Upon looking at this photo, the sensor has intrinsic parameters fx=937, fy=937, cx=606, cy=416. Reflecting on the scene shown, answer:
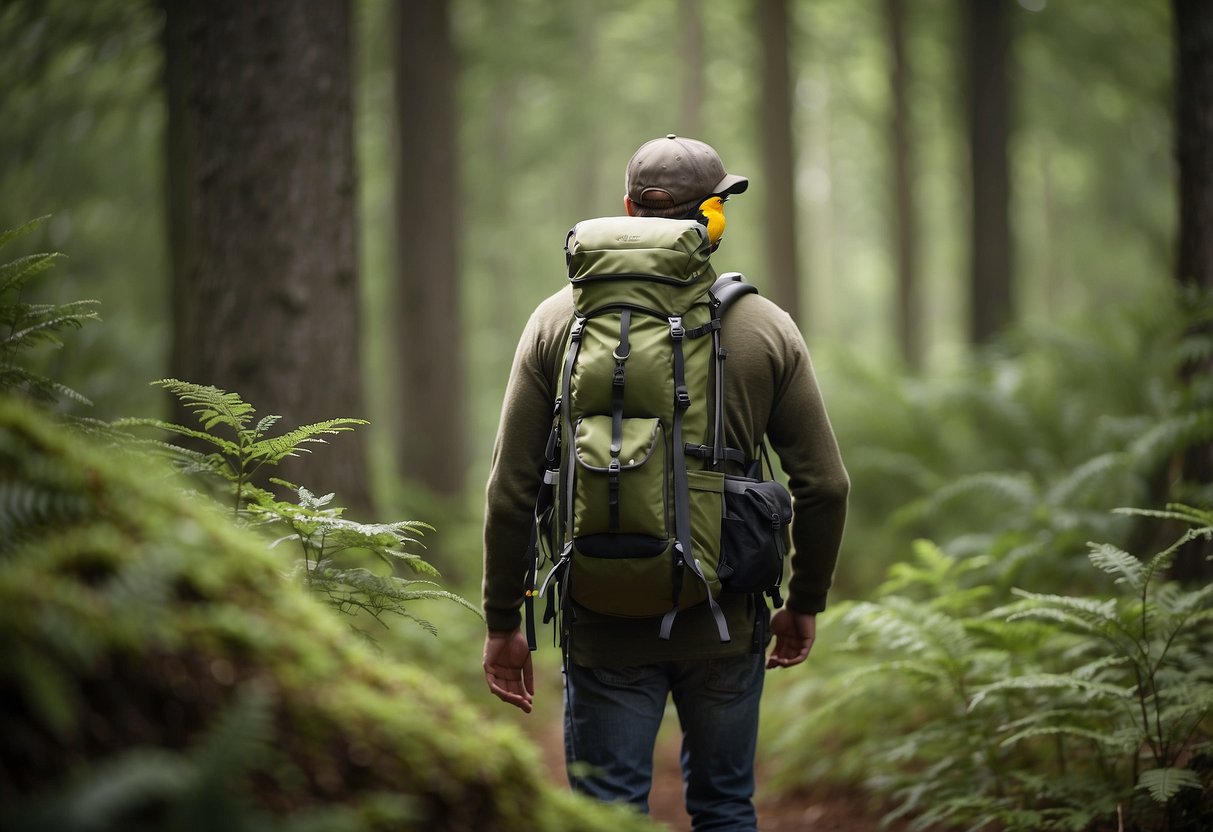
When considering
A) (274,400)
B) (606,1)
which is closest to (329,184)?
(274,400)

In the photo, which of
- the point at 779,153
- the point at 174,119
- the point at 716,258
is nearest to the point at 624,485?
the point at 174,119

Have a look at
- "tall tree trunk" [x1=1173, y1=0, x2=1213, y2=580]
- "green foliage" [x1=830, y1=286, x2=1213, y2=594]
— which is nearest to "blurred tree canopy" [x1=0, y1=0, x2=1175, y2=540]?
"green foliage" [x1=830, y1=286, x2=1213, y2=594]

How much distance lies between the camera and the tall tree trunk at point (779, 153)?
12.5m

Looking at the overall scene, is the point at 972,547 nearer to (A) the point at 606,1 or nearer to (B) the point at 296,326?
(B) the point at 296,326

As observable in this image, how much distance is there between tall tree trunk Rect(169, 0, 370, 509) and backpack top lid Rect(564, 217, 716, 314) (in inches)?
105

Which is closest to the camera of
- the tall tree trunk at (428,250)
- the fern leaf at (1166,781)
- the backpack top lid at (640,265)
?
the backpack top lid at (640,265)

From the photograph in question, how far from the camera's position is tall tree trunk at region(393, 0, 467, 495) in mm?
10875

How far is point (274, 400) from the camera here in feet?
16.1

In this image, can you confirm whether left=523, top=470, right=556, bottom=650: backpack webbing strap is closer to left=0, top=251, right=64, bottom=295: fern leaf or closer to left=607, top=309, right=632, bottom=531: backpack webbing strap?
left=607, top=309, right=632, bottom=531: backpack webbing strap

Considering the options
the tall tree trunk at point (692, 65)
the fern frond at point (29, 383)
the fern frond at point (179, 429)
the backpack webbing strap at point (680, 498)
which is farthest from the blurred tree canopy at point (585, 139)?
the backpack webbing strap at point (680, 498)

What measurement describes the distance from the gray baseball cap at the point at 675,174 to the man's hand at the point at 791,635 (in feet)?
4.71

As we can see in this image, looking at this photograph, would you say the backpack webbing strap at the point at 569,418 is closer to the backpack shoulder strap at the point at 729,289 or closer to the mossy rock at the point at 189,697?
the backpack shoulder strap at the point at 729,289

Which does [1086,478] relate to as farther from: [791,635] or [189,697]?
[189,697]

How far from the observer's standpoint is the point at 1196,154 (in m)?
5.27
